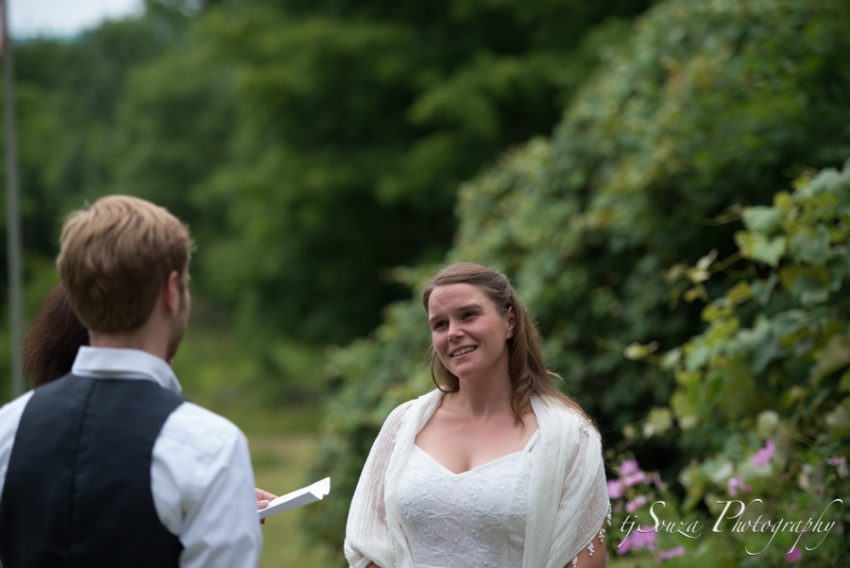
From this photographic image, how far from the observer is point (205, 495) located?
2.27 m

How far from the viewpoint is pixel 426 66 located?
56.9ft

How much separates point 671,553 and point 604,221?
291 centimetres

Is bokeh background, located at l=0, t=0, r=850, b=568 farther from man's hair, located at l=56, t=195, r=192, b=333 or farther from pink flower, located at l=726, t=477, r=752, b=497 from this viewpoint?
man's hair, located at l=56, t=195, r=192, b=333

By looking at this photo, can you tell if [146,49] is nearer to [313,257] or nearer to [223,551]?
[313,257]

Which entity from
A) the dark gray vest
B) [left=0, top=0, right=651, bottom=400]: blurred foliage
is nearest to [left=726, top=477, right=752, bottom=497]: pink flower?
the dark gray vest

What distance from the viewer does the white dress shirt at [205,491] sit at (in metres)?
2.27

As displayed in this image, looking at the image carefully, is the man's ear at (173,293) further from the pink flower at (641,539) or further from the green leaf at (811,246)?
the green leaf at (811,246)

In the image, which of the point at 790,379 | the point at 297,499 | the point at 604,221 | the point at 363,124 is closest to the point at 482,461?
the point at 297,499

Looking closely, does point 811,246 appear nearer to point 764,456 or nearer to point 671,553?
point 764,456

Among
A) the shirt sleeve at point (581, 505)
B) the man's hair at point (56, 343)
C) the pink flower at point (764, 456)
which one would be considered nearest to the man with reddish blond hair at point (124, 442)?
the man's hair at point (56, 343)

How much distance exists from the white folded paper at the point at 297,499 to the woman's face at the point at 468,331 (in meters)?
0.60

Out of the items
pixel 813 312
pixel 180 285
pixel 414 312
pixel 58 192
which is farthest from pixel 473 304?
pixel 58 192

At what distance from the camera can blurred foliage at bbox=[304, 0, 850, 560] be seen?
21.4ft

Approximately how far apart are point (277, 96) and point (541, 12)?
4348mm
